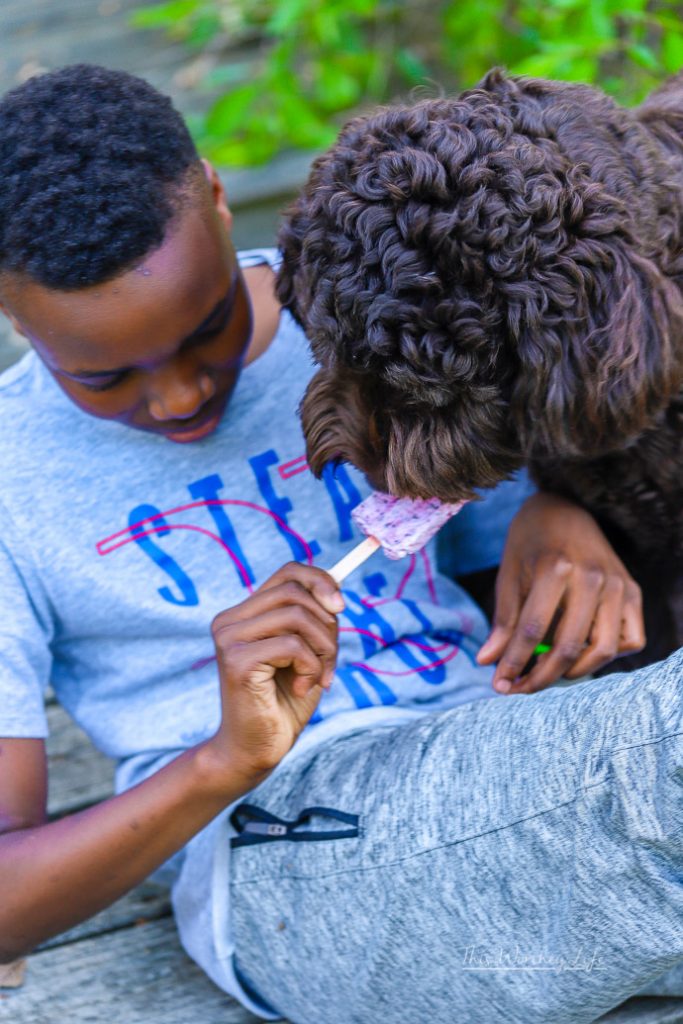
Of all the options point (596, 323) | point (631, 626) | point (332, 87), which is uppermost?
point (596, 323)

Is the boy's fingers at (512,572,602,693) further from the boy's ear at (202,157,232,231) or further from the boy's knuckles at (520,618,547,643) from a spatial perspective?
the boy's ear at (202,157,232,231)

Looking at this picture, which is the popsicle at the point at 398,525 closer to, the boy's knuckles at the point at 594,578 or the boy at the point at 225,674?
the boy at the point at 225,674

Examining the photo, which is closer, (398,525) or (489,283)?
(489,283)

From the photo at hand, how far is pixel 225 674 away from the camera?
5.11ft

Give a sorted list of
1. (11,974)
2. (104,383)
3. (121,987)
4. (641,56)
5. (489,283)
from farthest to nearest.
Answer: (641,56)
(121,987)
(11,974)
(104,383)
(489,283)

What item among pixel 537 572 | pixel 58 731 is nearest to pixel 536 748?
pixel 537 572

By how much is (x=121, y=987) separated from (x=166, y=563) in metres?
0.72

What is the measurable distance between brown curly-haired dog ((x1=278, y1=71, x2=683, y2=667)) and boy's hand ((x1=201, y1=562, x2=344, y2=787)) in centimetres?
20

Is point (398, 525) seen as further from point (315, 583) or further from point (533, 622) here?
point (533, 622)

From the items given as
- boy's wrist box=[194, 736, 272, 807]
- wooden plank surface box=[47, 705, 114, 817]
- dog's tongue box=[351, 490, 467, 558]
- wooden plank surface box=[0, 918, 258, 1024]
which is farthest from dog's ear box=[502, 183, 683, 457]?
wooden plank surface box=[47, 705, 114, 817]

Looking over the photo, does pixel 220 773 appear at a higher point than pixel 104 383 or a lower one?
lower

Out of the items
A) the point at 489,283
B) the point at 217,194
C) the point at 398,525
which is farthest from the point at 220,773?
the point at 217,194

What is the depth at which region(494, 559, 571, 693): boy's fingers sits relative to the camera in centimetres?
188

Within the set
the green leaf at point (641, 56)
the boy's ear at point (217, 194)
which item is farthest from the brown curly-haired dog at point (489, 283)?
the green leaf at point (641, 56)
